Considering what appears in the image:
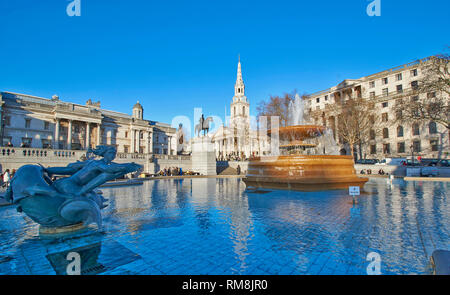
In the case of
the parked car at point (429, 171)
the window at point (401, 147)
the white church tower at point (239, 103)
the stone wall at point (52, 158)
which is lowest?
the parked car at point (429, 171)

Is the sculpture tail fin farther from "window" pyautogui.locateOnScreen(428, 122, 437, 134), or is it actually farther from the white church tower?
the white church tower

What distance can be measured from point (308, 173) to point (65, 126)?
5091cm

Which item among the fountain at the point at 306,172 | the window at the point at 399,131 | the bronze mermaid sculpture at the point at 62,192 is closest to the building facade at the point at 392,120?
the window at the point at 399,131

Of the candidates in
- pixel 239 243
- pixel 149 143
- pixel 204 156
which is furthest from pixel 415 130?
pixel 149 143

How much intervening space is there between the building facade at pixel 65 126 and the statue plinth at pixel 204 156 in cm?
2113

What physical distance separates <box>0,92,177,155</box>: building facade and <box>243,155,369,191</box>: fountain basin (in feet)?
121

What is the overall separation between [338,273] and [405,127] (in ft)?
161

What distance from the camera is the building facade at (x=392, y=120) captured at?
3762cm

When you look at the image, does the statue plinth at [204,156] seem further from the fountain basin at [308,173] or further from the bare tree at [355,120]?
the bare tree at [355,120]

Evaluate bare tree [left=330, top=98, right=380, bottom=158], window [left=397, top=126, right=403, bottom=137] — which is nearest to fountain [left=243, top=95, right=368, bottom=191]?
bare tree [left=330, top=98, right=380, bottom=158]

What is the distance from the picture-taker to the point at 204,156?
1204 inches

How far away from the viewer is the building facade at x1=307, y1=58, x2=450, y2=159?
37625 mm

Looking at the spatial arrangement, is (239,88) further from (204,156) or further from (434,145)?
(204,156)
